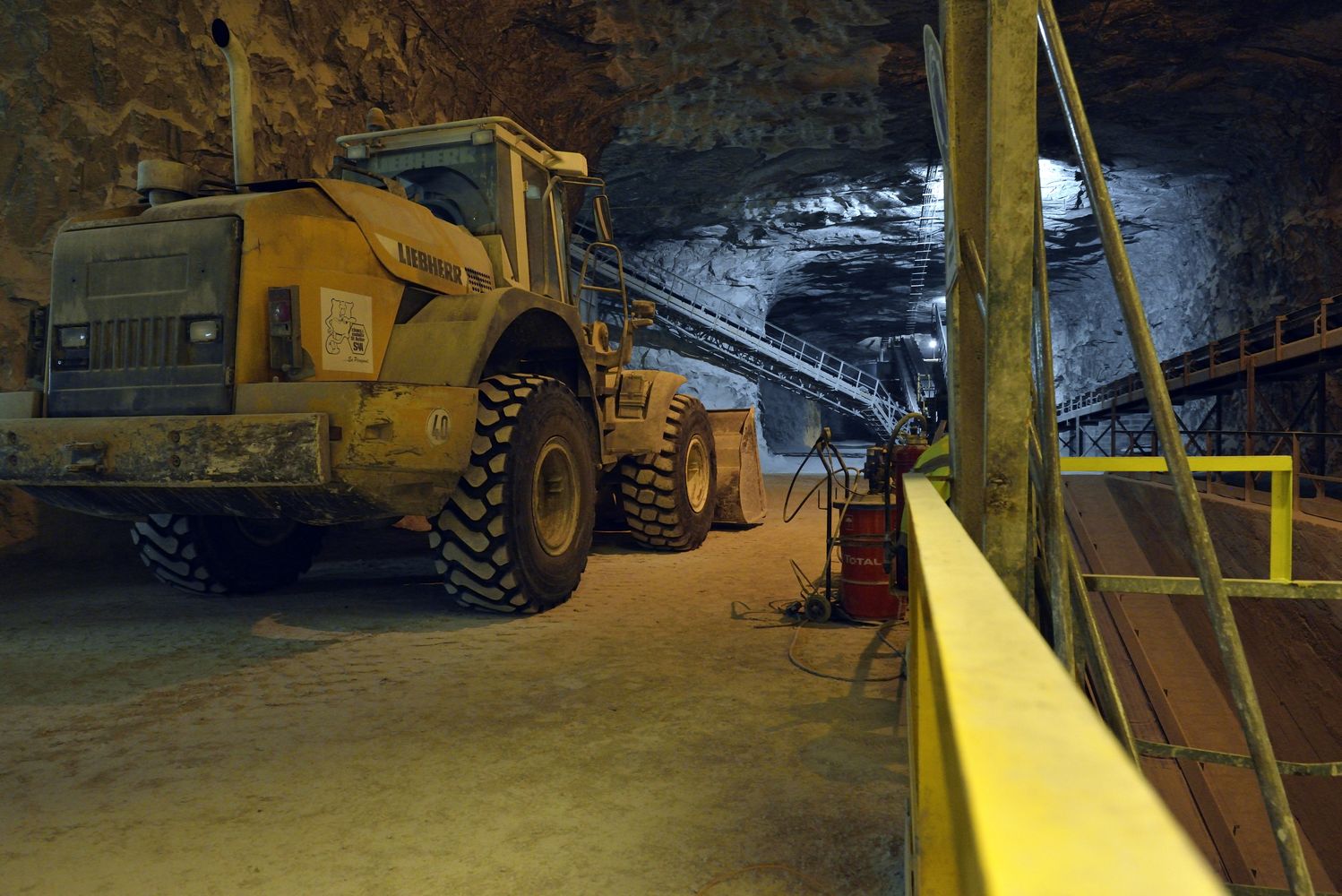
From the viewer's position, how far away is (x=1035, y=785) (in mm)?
506

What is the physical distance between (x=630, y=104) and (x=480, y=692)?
12122mm

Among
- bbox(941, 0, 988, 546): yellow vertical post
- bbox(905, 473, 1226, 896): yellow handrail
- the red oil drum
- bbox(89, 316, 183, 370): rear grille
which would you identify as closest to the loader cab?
bbox(89, 316, 183, 370): rear grille

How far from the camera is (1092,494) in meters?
10.4

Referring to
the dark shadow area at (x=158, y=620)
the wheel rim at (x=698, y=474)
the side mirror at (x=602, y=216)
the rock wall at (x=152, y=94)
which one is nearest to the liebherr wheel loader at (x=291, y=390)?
the dark shadow area at (x=158, y=620)

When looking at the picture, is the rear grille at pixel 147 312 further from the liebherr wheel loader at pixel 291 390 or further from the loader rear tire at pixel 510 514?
the loader rear tire at pixel 510 514

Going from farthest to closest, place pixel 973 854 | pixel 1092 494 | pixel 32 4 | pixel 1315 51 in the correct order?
pixel 1315 51 < pixel 1092 494 < pixel 32 4 < pixel 973 854

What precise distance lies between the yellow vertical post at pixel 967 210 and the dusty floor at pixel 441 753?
1.04 metres

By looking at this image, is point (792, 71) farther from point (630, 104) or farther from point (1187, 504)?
point (1187, 504)

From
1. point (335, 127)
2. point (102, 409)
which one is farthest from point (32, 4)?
point (102, 409)

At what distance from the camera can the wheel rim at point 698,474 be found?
843 cm

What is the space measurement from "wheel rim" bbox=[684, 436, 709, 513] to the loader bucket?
512 mm

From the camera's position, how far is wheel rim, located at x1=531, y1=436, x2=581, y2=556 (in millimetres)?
5656

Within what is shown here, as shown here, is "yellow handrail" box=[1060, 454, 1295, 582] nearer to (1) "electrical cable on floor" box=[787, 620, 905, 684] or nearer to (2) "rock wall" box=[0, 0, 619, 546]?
(1) "electrical cable on floor" box=[787, 620, 905, 684]

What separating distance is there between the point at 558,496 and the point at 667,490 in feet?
6.22
